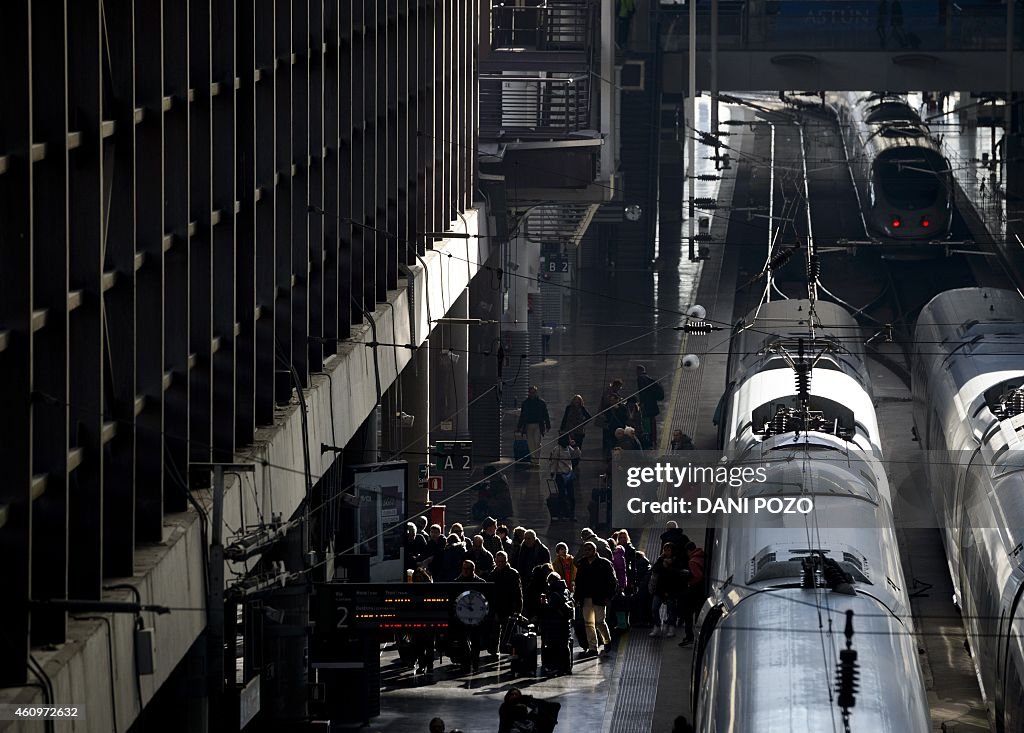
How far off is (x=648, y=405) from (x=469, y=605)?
15958mm

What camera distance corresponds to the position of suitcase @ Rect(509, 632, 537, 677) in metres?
22.7

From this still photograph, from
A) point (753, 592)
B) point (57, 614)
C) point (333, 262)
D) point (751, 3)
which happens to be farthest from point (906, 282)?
point (57, 614)

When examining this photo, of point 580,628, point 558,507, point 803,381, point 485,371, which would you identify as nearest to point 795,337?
point 558,507

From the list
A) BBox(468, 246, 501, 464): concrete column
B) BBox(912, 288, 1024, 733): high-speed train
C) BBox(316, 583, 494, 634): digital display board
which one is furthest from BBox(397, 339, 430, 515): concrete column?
BBox(316, 583, 494, 634): digital display board

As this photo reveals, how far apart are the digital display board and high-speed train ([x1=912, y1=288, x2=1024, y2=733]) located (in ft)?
16.8

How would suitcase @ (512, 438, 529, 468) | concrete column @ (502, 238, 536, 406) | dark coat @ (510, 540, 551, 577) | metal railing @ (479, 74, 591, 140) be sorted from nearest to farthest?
dark coat @ (510, 540, 551, 577) < suitcase @ (512, 438, 529, 468) < metal railing @ (479, 74, 591, 140) < concrete column @ (502, 238, 536, 406)

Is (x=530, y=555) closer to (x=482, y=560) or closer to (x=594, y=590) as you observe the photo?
(x=482, y=560)

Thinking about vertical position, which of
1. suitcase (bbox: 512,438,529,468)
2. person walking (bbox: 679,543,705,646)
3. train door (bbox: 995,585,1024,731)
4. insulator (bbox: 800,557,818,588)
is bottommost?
train door (bbox: 995,585,1024,731)

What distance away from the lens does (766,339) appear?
103 feet

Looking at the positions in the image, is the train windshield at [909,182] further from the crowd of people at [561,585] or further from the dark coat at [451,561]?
the dark coat at [451,561]

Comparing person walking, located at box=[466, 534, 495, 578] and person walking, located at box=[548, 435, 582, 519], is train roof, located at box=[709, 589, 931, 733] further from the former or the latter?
person walking, located at box=[548, 435, 582, 519]

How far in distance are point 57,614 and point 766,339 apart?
20.2m

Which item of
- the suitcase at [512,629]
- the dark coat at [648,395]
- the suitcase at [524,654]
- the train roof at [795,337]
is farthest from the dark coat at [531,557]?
the dark coat at [648,395]

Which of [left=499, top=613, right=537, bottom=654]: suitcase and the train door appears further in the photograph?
[left=499, top=613, right=537, bottom=654]: suitcase
